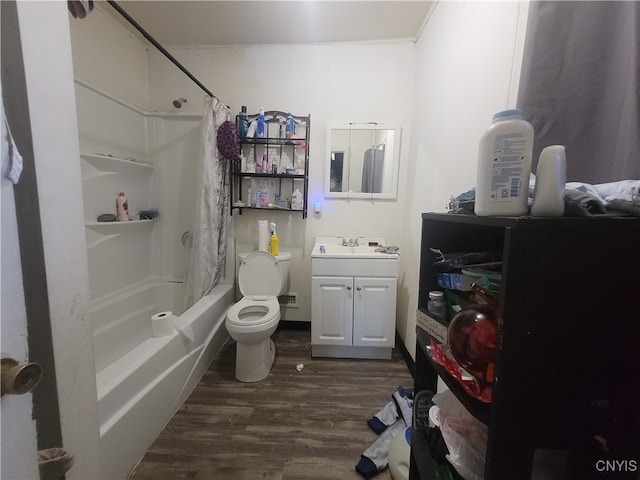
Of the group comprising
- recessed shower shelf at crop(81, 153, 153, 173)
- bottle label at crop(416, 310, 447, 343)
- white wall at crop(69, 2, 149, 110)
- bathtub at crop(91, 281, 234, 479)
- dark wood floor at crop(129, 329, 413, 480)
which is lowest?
dark wood floor at crop(129, 329, 413, 480)

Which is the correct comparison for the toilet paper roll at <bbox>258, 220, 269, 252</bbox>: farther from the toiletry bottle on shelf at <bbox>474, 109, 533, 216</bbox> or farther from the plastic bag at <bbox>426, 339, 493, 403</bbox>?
the toiletry bottle on shelf at <bbox>474, 109, 533, 216</bbox>

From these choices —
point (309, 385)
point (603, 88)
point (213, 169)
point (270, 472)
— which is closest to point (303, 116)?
point (213, 169)

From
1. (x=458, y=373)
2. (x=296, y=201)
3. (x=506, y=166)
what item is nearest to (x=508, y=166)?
(x=506, y=166)

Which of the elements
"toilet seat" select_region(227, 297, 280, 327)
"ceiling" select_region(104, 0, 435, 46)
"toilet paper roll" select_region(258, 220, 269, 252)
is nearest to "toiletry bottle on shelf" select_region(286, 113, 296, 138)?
"ceiling" select_region(104, 0, 435, 46)

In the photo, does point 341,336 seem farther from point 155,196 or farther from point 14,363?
point 155,196

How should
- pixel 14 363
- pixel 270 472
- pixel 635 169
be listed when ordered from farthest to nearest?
pixel 270 472 < pixel 635 169 < pixel 14 363

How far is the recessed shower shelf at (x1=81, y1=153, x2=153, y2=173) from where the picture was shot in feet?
5.60

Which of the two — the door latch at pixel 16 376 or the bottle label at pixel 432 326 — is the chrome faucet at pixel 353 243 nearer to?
the bottle label at pixel 432 326

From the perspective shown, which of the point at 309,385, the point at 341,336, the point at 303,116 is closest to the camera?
the point at 309,385

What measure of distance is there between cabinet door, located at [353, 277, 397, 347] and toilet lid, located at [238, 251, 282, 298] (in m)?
0.64

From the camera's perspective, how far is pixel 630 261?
0.41m

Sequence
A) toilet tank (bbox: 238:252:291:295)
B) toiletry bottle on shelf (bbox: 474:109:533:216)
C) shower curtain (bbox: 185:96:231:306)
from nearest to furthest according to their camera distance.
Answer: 1. toiletry bottle on shelf (bbox: 474:109:533:216)
2. shower curtain (bbox: 185:96:231:306)
3. toilet tank (bbox: 238:252:291:295)

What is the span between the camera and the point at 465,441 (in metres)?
0.58

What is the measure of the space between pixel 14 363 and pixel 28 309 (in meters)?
0.09
